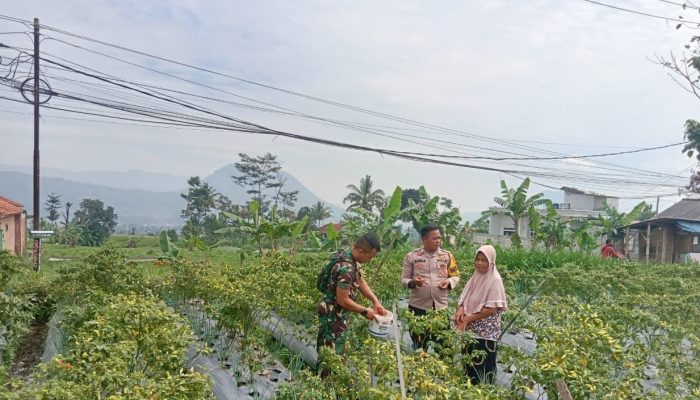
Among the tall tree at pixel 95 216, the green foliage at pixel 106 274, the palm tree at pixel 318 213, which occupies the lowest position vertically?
the tall tree at pixel 95 216

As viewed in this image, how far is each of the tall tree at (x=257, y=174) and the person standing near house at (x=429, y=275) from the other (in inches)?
1459

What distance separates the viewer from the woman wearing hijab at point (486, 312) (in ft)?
14.3

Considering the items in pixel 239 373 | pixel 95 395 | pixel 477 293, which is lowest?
pixel 239 373

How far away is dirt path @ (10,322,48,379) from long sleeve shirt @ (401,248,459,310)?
14.1ft

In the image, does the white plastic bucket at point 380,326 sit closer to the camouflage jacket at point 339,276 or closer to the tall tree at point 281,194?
the camouflage jacket at point 339,276

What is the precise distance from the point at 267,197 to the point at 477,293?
132 feet

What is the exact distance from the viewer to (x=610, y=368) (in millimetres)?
3271

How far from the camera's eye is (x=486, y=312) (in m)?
4.35

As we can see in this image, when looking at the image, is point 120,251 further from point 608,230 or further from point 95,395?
point 608,230

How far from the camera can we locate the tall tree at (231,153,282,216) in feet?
138

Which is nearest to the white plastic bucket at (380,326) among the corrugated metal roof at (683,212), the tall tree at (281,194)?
the corrugated metal roof at (683,212)

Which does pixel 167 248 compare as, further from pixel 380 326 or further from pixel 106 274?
pixel 380 326

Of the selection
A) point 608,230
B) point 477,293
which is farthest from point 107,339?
point 608,230

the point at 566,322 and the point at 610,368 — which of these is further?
the point at 566,322
